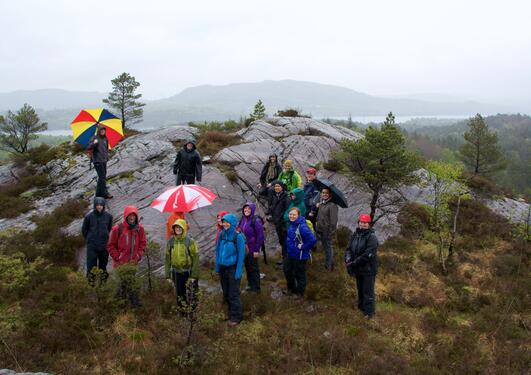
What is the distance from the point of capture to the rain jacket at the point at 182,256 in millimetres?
7537

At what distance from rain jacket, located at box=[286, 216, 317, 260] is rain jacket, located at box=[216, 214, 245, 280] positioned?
135 centimetres

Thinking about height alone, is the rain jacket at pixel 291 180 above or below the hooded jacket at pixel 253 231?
above

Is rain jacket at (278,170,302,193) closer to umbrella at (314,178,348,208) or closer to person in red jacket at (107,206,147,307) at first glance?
umbrella at (314,178,348,208)

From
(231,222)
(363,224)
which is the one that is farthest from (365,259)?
(231,222)

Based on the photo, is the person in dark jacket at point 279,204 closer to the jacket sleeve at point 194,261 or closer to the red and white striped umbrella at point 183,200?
the red and white striped umbrella at point 183,200

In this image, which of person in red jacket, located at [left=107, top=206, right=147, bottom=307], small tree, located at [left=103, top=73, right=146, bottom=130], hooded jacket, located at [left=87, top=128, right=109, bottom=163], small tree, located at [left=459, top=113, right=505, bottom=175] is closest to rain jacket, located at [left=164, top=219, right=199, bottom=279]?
person in red jacket, located at [left=107, top=206, right=147, bottom=307]

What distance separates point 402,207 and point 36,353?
41.0 feet

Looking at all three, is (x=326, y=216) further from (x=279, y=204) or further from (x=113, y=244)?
(x=113, y=244)

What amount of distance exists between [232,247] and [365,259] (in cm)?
289

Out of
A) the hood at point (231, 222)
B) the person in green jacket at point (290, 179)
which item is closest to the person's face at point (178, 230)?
the hood at point (231, 222)

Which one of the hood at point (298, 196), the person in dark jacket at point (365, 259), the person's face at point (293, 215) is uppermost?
the hood at point (298, 196)

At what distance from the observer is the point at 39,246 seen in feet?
36.2

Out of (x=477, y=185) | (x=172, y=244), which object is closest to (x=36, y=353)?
(x=172, y=244)

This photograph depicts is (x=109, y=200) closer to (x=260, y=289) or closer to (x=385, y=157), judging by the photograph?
(x=260, y=289)
